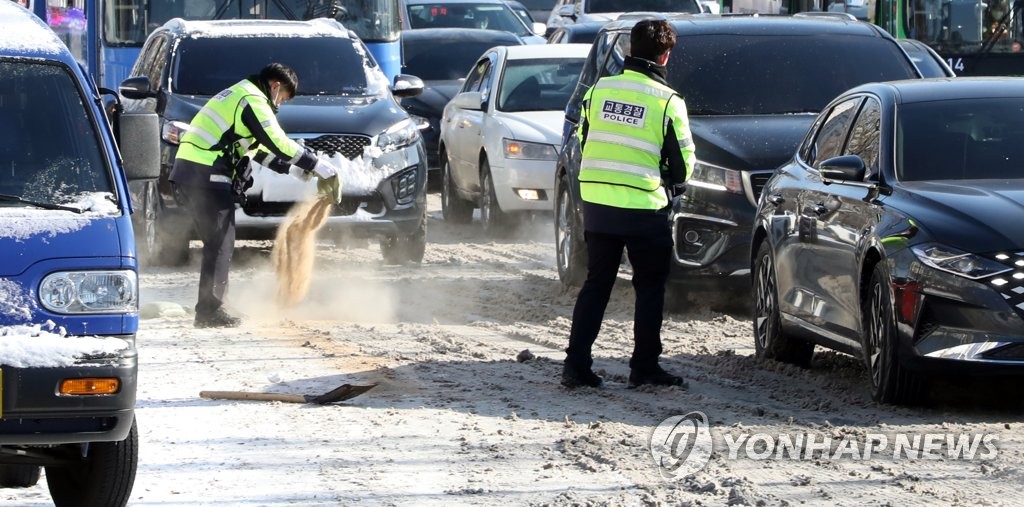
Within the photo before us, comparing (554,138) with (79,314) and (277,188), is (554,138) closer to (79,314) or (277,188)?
(277,188)

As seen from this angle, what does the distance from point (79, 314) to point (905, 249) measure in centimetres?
370

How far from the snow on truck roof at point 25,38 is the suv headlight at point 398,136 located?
25.3 ft

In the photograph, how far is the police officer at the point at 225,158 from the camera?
11.8m

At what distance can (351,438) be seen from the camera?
26.0ft

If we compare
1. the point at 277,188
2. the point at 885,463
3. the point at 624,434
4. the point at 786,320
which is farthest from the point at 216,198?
the point at 885,463

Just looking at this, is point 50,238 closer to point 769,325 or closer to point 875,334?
point 875,334

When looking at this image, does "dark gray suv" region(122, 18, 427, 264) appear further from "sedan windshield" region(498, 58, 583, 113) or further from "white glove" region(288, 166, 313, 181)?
"white glove" region(288, 166, 313, 181)

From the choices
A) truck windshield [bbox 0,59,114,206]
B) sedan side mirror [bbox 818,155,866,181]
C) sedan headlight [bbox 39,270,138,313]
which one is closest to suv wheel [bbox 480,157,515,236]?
sedan side mirror [bbox 818,155,866,181]

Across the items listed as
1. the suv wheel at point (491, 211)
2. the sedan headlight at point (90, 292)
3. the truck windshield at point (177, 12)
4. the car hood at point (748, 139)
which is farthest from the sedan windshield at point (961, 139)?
the truck windshield at point (177, 12)

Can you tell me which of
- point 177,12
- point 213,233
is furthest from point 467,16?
point 213,233

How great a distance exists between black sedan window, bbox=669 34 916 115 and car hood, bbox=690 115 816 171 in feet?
0.79

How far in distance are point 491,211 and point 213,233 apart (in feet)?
19.0

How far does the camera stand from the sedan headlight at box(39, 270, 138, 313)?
604 centimetres

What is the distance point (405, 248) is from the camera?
15.6m
